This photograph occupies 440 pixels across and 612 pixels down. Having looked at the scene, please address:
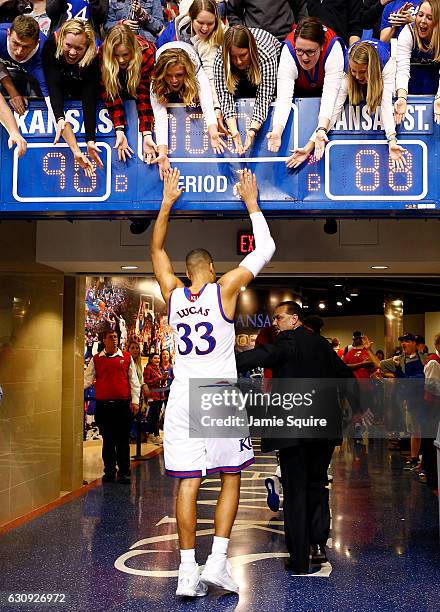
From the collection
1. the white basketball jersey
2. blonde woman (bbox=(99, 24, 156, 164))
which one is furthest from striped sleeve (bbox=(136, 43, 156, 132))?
the white basketball jersey

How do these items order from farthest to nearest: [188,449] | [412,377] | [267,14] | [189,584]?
[412,377] < [267,14] < [188,449] < [189,584]

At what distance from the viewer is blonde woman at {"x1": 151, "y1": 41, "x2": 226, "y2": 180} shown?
438 cm

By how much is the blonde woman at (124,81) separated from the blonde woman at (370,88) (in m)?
1.01

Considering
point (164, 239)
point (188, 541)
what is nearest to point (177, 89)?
point (164, 239)

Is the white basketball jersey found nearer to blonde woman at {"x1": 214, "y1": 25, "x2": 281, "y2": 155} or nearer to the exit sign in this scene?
blonde woman at {"x1": 214, "y1": 25, "x2": 281, "y2": 155}

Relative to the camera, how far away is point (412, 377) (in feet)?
28.0

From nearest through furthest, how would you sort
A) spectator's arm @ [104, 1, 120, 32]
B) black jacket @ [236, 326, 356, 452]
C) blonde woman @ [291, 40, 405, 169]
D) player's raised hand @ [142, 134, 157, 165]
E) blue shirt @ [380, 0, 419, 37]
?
black jacket @ [236, 326, 356, 452] → blonde woman @ [291, 40, 405, 169] → player's raised hand @ [142, 134, 157, 165] → blue shirt @ [380, 0, 419, 37] → spectator's arm @ [104, 1, 120, 32]

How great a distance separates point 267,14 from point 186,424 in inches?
136

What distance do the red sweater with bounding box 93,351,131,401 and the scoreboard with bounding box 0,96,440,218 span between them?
3366 millimetres

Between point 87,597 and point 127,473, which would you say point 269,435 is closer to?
point 87,597

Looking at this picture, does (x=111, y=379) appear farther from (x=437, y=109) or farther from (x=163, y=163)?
(x=437, y=109)

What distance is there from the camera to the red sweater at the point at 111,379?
25.2 ft

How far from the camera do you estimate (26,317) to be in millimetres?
6441

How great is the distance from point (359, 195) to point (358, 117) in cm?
52
